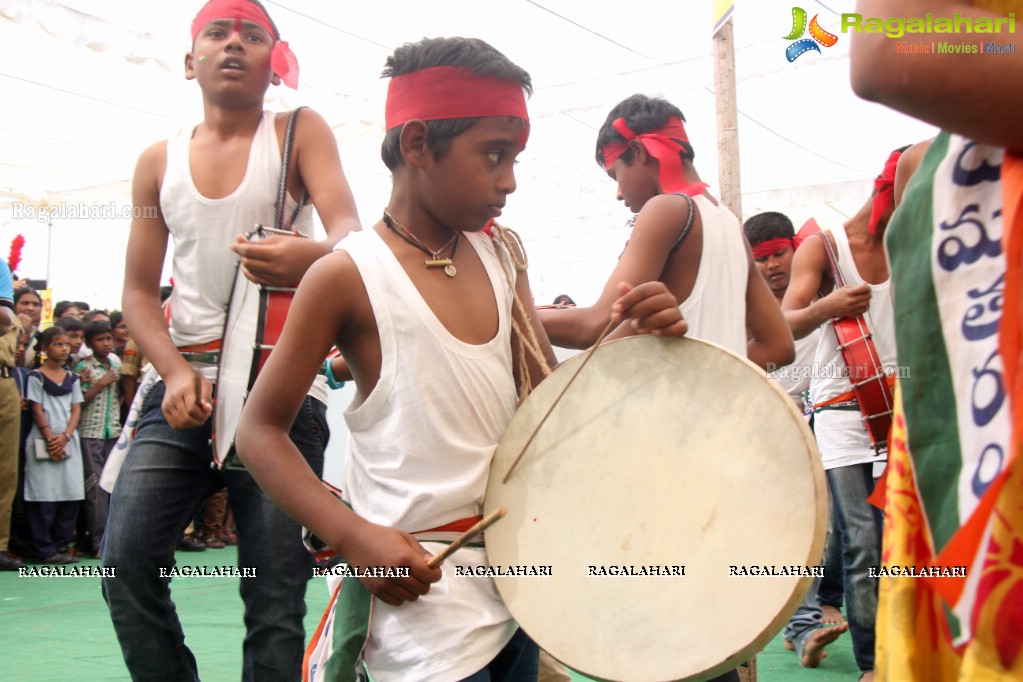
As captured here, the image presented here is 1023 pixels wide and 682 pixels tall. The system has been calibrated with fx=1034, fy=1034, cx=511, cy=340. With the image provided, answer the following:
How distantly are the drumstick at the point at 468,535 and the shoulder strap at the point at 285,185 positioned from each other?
1073 mm

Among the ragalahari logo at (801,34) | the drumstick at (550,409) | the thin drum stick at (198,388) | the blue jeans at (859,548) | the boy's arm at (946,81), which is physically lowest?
the blue jeans at (859,548)

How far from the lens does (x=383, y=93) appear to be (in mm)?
9617

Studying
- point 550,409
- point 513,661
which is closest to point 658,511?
point 550,409

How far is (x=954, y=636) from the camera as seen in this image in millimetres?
1132

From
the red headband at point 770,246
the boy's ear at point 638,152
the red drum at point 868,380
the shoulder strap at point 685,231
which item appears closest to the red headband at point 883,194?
the red drum at point 868,380

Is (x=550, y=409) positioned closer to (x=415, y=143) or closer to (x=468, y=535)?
(x=468, y=535)

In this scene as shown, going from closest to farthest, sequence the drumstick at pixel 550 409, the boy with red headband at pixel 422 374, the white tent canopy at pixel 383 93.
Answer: the boy with red headband at pixel 422 374 → the drumstick at pixel 550 409 → the white tent canopy at pixel 383 93

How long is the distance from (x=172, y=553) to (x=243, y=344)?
1.77ft

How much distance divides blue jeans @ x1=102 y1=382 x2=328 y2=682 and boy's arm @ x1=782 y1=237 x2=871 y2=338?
2.21 m

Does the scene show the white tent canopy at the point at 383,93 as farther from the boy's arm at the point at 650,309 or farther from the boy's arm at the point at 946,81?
the boy's arm at the point at 946,81

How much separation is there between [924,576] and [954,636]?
11cm

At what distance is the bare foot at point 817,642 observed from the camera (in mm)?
4707

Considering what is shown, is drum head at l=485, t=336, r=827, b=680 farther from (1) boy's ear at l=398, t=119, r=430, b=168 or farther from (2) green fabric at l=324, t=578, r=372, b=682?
(1) boy's ear at l=398, t=119, r=430, b=168

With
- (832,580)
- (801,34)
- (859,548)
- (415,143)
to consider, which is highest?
(801,34)
